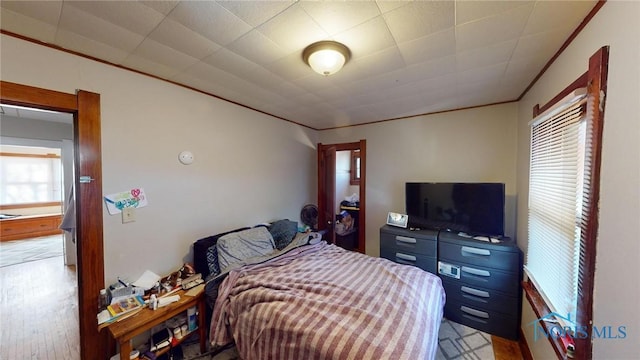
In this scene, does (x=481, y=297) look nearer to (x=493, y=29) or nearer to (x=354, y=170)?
(x=493, y=29)

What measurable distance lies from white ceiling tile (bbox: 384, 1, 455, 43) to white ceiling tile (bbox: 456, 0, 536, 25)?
0.04 metres

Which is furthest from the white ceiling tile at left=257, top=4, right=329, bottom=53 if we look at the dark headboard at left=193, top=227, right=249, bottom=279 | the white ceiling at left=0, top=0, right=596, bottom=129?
the dark headboard at left=193, top=227, right=249, bottom=279

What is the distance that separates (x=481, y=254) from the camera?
2.16 m

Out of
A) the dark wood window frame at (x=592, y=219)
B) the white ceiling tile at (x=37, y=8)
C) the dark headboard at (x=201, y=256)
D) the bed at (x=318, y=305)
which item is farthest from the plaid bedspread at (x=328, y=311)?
the white ceiling tile at (x=37, y=8)

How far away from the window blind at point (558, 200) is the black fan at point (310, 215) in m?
2.66

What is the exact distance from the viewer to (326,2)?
110cm

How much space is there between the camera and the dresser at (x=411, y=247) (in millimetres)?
2457

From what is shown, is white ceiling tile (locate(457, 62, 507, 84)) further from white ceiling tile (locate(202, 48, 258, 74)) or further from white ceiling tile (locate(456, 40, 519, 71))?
white ceiling tile (locate(202, 48, 258, 74))

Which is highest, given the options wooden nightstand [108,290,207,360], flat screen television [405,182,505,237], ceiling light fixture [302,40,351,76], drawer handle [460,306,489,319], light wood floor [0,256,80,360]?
ceiling light fixture [302,40,351,76]

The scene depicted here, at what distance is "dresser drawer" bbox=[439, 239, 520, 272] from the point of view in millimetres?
2033

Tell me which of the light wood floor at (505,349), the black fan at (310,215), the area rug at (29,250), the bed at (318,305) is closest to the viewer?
the bed at (318,305)

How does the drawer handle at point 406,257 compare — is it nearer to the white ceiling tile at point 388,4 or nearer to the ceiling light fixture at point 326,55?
the ceiling light fixture at point 326,55

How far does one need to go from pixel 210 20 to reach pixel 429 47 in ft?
4.50

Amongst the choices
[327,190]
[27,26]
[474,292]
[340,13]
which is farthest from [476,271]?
[27,26]
